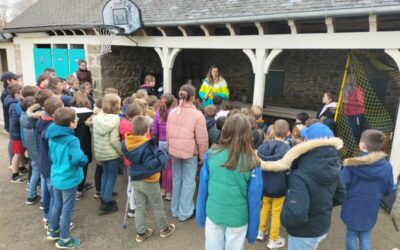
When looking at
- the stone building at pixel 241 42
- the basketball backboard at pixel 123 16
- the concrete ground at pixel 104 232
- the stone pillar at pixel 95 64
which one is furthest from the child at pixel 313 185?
the stone pillar at pixel 95 64

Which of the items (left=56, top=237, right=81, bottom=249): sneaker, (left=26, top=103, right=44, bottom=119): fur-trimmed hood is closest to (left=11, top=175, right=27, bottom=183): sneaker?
(left=26, top=103, right=44, bottom=119): fur-trimmed hood

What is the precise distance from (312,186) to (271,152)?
0.71 metres

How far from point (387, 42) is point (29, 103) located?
4.98m

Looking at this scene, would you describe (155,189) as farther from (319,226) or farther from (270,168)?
(319,226)

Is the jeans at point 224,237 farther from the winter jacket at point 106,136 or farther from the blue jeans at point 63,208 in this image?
the winter jacket at point 106,136

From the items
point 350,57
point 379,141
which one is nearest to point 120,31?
point 350,57

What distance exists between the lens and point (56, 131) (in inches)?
118

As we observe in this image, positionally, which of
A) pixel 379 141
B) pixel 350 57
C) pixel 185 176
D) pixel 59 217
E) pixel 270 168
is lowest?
pixel 59 217

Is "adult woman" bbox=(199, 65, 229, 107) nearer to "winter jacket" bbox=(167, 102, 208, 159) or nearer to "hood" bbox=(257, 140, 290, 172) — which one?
"winter jacket" bbox=(167, 102, 208, 159)

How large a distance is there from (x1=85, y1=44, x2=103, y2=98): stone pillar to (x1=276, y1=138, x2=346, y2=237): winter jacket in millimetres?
7174

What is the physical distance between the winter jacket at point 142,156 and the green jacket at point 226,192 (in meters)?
0.95

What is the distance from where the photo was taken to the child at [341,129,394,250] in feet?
8.87

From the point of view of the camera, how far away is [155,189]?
11.0ft

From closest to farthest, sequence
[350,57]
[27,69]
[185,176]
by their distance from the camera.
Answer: [185,176], [350,57], [27,69]
